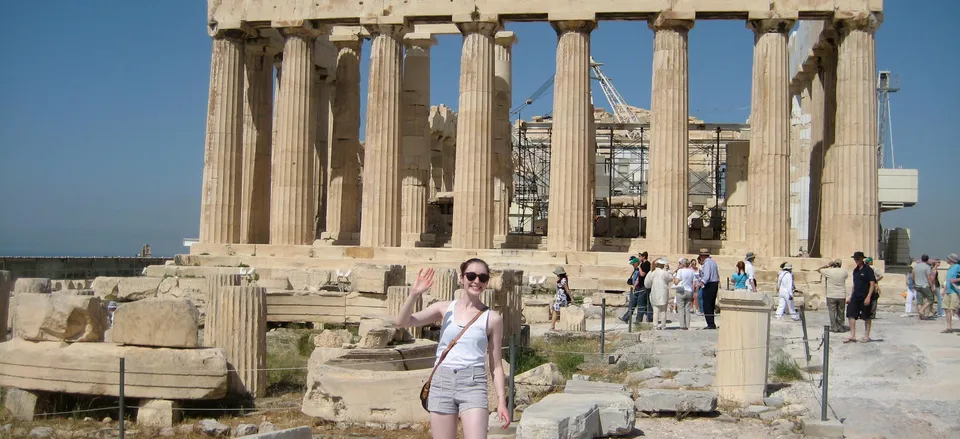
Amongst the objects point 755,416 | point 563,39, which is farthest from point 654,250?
point 755,416

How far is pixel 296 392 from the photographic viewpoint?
48.6 feet

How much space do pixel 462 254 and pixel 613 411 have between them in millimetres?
19375

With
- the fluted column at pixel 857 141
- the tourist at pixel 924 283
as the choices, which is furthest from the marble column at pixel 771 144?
the tourist at pixel 924 283

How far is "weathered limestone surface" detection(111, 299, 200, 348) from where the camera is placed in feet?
42.4

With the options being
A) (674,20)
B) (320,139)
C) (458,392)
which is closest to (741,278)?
(674,20)

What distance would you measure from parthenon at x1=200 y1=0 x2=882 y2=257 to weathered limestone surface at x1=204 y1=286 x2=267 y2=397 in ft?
54.8

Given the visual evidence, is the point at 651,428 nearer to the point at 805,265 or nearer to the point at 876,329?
the point at 876,329

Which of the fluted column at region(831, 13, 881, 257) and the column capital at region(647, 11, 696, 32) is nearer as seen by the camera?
the fluted column at region(831, 13, 881, 257)

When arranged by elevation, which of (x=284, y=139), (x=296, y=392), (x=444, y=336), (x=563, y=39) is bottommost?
(x=296, y=392)

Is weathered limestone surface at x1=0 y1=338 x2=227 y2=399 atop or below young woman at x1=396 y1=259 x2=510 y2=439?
below

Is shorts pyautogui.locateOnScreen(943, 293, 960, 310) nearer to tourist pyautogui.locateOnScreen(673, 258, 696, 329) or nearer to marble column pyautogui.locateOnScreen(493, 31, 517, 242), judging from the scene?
tourist pyautogui.locateOnScreen(673, 258, 696, 329)

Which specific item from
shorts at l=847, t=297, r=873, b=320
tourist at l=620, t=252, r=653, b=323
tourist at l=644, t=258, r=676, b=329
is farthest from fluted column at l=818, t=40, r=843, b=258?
shorts at l=847, t=297, r=873, b=320

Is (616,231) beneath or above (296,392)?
above

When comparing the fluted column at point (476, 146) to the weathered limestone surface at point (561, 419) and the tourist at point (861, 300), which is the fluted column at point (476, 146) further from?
the weathered limestone surface at point (561, 419)
